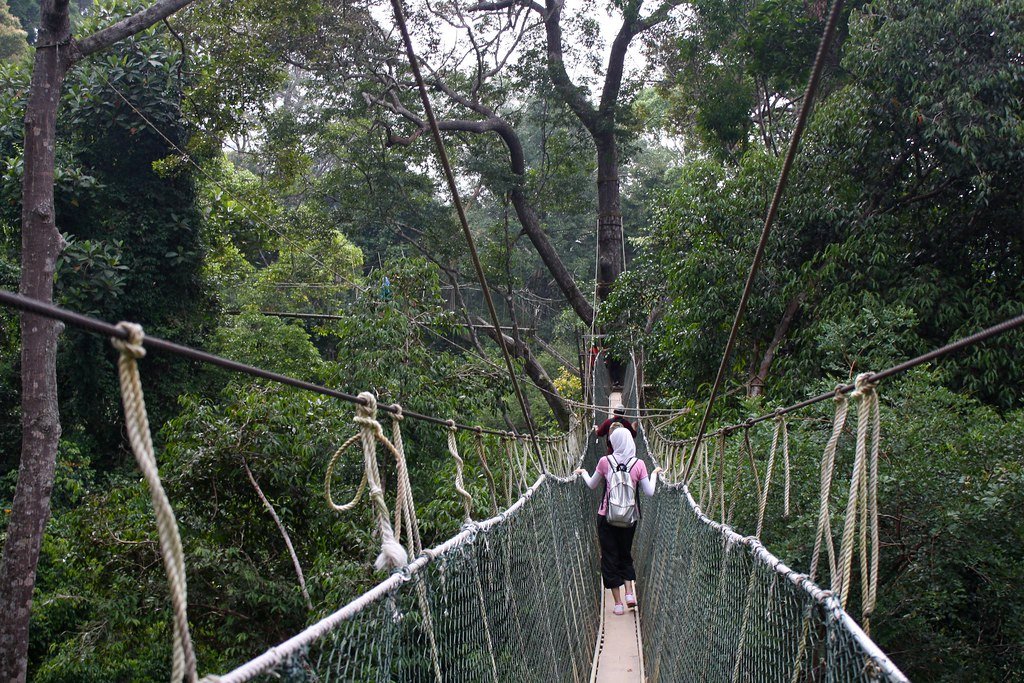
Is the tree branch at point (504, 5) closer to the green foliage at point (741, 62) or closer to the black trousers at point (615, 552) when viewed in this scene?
the green foliage at point (741, 62)

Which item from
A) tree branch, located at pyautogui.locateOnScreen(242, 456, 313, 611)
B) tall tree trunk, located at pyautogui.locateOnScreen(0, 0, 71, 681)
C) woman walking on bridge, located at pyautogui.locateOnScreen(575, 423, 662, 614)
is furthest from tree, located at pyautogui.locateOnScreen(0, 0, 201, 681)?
woman walking on bridge, located at pyautogui.locateOnScreen(575, 423, 662, 614)

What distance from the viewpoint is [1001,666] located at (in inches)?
101

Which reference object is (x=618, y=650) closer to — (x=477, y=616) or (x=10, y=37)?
(x=477, y=616)

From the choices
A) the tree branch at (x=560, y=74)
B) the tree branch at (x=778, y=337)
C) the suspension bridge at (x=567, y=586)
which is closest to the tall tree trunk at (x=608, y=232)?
the tree branch at (x=560, y=74)

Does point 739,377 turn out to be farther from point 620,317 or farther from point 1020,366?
point 620,317

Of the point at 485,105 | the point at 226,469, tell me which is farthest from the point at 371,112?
the point at 226,469

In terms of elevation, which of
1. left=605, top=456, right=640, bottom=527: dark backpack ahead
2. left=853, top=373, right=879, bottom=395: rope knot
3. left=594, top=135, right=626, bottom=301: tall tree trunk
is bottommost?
left=605, top=456, right=640, bottom=527: dark backpack ahead

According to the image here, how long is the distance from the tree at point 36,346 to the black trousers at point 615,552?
2492 millimetres

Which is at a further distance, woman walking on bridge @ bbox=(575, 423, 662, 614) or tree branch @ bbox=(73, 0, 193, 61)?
tree branch @ bbox=(73, 0, 193, 61)

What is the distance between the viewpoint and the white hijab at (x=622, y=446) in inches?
145

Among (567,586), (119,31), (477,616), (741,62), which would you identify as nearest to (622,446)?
(567,586)

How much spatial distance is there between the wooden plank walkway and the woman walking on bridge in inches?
6.2

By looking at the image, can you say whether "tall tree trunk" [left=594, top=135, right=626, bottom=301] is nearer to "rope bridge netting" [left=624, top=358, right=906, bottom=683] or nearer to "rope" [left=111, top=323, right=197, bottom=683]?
"rope bridge netting" [left=624, top=358, right=906, bottom=683]

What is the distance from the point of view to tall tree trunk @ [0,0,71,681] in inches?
148
